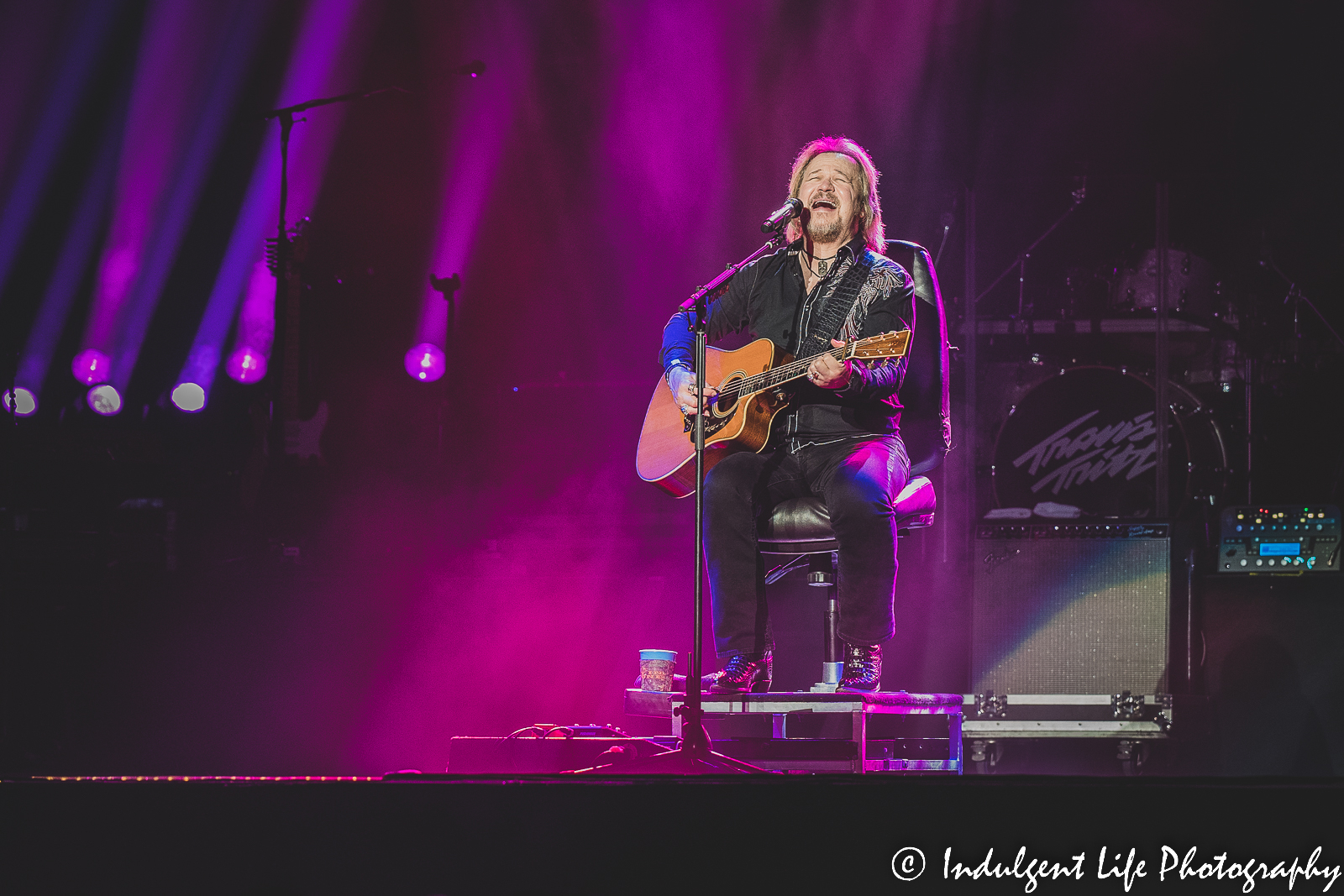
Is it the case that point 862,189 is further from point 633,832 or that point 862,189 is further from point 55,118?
point 55,118

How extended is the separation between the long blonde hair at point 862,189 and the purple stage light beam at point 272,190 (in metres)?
4.56

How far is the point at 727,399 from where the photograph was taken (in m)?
3.30

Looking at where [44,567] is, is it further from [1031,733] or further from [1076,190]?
[1076,190]

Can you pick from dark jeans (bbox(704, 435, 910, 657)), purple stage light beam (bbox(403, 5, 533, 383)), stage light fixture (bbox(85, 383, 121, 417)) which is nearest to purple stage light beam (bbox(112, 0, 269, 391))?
stage light fixture (bbox(85, 383, 121, 417))

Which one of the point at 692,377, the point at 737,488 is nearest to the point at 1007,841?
the point at 737,488

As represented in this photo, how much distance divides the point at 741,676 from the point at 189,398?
7702 mm

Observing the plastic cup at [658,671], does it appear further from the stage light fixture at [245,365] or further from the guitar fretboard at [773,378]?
the stage light fixture at [245,365]

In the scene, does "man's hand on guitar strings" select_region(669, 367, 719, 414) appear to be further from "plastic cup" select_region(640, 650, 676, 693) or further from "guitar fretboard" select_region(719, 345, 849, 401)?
"plastic cup" select_region(640, 650, 676, 693)

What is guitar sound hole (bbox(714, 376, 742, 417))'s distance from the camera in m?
3.28

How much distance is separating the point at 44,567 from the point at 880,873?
4.88 metres

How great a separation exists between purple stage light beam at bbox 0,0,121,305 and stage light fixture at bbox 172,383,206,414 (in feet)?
5.94

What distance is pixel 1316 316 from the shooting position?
650cm

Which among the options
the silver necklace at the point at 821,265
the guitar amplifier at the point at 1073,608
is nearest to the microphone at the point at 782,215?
the silver necklace at the point at 821,265

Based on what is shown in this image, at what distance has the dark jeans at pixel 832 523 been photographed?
306cm
